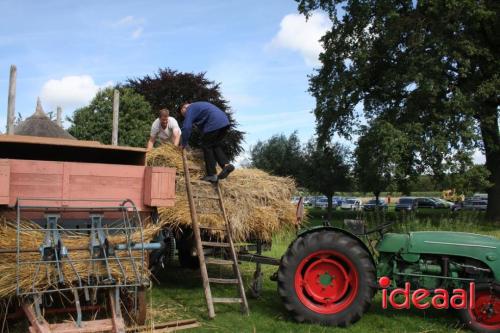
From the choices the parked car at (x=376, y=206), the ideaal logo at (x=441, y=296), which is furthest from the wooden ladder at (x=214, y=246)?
the parked car at (x=376, y=206)

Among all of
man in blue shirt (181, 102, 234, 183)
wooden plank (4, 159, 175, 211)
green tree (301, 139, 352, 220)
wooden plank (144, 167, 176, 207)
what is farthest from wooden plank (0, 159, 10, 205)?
green tree (301, 139, 352, 220)

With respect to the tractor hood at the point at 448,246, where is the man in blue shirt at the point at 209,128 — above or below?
above

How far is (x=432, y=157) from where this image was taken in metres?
20.4

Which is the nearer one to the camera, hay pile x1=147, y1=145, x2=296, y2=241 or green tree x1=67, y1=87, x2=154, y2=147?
hay pile x1=147, y1=145, x2=296, y2=241

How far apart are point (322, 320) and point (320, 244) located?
801 millimetres

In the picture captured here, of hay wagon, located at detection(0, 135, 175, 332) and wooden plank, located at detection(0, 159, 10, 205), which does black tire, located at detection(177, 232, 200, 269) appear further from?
wooden plank, located at detection(0, 159, 10, 205)

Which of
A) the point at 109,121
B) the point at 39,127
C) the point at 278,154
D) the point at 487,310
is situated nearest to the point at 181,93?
the point at 109,121

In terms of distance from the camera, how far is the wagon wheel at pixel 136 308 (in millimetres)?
5043

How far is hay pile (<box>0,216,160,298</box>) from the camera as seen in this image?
446cm

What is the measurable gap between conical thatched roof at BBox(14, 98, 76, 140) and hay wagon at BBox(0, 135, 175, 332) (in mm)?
10940

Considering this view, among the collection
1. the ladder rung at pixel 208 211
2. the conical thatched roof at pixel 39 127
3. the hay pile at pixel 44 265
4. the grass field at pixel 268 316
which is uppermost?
the conical thatched roof at pixel 39 127

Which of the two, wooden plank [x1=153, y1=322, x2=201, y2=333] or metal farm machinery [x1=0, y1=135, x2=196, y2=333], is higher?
metal farm machinery [x1=0, y1=135, x2=196, y2=333]

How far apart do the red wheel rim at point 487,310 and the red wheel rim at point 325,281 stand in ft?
4.20

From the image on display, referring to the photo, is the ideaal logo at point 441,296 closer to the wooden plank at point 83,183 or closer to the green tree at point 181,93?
the wooden plank at point 83,183
